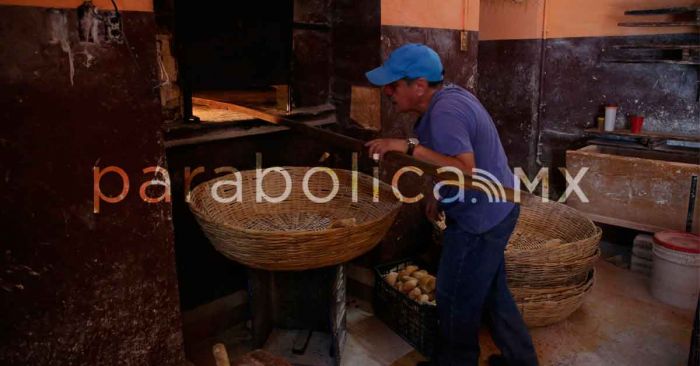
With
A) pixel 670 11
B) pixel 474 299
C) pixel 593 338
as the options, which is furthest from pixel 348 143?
pixel 670 11

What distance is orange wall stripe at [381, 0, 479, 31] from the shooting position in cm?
340

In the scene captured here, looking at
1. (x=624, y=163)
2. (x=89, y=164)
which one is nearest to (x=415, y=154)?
(x=89, y=164)

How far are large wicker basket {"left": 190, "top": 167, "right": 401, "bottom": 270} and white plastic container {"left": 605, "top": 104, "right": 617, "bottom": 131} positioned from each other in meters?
2.96

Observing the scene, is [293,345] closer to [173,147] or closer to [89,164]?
[173,147]

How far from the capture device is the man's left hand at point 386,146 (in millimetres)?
2381

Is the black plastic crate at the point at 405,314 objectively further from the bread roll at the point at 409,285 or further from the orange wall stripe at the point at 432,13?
the orange wall stripe at the point at 432,13

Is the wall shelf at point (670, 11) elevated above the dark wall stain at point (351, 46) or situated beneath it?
elevated above

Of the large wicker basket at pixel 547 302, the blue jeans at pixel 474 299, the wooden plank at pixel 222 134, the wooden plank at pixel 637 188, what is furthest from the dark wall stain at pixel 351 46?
the wooden plank at pixel 637 188

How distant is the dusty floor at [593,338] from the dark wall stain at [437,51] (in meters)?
1.31

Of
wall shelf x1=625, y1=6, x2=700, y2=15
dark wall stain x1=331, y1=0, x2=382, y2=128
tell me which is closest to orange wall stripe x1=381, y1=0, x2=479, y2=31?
dark wall stain x1=331, y1=0, x2=382, y2=128

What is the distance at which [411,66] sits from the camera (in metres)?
2.37

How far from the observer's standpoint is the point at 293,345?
3.11 m

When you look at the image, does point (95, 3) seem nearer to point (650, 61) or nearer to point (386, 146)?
point (386, 146)

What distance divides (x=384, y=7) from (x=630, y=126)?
2.85 m
